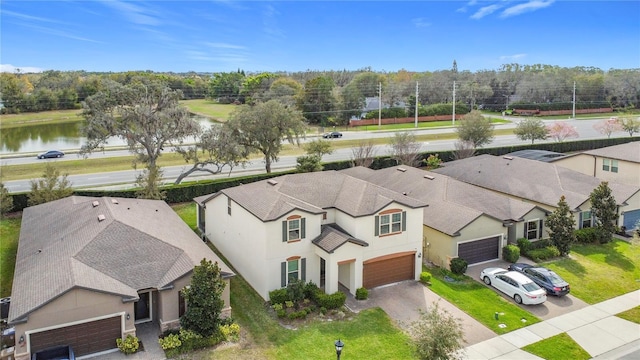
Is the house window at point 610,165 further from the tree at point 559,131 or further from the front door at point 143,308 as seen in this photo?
the front door at point 143,308

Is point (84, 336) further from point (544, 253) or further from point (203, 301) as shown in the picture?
point (544, 253)

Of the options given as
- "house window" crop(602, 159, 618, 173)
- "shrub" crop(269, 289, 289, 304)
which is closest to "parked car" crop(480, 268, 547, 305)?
"shrub" crop(269, 289, 289, 304)

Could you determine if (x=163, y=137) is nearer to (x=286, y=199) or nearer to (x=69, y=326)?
(x=286, y=199)

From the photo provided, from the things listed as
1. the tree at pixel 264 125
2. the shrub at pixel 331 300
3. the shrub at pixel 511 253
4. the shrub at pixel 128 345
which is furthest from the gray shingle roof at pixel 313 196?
the tree at pixel 264 125

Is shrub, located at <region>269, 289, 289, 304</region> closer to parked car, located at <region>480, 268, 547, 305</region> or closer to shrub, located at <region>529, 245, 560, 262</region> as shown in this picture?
parked car, located at <region>480, 268, 547, 305</region>

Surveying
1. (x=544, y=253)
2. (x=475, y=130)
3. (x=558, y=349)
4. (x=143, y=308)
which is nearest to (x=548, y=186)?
(x=544, y=253)

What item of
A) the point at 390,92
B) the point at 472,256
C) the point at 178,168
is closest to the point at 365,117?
the point at 390,92
